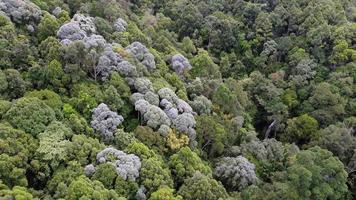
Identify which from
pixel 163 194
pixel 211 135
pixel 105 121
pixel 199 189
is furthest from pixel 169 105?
pixel 163 194

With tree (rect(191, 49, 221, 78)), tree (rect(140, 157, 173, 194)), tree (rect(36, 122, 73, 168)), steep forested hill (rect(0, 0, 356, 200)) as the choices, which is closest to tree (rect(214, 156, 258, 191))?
steep forested hill (rect(0, 0, 356, 200))

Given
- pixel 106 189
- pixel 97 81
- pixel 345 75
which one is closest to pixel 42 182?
pixel 106 189

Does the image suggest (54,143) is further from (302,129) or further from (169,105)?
(302,129)

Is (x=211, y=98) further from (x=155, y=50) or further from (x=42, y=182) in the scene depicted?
(x=42, y=182)

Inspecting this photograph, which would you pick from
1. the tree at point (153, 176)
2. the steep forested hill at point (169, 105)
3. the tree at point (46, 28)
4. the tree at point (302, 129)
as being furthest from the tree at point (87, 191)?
the tree at point (302, 129)

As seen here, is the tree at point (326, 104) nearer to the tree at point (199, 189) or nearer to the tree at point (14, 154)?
the tree at point (199, 189)

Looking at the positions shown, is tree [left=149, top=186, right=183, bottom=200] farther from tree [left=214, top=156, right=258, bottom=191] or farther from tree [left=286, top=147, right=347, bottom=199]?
tree [left=286, top=147, right=347, bottom=199]
